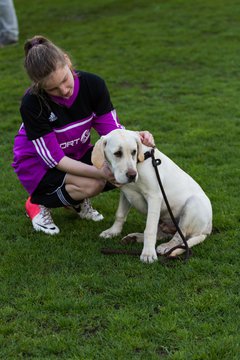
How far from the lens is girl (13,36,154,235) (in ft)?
15.9

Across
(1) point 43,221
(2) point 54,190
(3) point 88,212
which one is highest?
(2) point 54,190

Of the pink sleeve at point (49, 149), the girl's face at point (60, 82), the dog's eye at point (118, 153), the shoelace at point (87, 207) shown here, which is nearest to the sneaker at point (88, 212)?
the shoelace at point (87, 207)

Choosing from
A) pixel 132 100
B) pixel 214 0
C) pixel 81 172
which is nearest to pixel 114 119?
pixel 81 172

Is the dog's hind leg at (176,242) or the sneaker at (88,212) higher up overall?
the dog's hind leg at (176,242)

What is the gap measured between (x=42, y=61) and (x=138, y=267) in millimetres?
1814

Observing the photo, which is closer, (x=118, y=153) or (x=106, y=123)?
(x=118, y=153)

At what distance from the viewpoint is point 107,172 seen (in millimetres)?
4809

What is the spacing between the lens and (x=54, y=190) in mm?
5500

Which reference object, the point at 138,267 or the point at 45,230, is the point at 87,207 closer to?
the point at 45,230

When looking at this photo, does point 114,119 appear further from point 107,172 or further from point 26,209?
point 26,209

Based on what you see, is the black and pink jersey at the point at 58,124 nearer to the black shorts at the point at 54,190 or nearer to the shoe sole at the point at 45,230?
the black shorts at the point at 54,190

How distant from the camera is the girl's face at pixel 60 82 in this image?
478 cm

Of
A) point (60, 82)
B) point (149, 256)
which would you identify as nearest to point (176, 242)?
point (149, 256)

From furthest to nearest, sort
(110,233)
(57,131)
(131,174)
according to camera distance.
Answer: (110,233) < (57,131) < (131,174)
